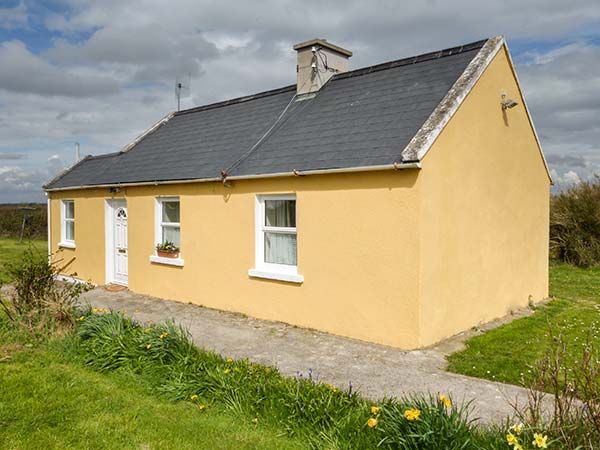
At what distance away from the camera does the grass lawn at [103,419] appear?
4.78 metres

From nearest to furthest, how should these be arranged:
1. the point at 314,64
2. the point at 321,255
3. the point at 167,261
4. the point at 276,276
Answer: the point at 321,255 < the point at 276,276 < the point at 167,261 < the point at 314,64

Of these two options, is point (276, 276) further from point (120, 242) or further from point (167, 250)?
point (120, 242)

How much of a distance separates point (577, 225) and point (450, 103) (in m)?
13.1

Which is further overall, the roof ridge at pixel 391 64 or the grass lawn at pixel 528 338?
the roof ridge at pixel 391 64

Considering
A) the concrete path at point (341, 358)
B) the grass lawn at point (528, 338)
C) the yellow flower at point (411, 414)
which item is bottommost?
the grass lawn at point (528, 338)

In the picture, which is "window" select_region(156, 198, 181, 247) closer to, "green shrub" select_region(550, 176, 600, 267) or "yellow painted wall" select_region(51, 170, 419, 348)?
"yellow painted wall" select_region(51, 170, 419, 348)

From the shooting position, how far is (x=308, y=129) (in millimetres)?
10836

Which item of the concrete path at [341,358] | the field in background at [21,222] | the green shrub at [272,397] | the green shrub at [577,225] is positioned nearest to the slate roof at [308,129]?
the concrete path at [341,358]

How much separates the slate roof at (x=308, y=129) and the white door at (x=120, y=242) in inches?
36.8

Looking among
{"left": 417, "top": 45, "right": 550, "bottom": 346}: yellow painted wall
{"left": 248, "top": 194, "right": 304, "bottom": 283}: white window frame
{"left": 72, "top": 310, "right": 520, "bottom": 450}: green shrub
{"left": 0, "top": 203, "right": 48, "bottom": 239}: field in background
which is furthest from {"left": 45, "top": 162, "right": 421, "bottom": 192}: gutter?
{"left": 0, "top": 203, "right": 48, "bottom": 239}: field in background

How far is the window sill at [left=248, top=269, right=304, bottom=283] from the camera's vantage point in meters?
9.67

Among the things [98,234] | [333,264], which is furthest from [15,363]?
[98,234]

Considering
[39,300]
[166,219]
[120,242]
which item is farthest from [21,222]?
[39,300]

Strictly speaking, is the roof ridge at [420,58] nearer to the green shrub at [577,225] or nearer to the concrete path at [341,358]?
the concrete path at [341,358]
